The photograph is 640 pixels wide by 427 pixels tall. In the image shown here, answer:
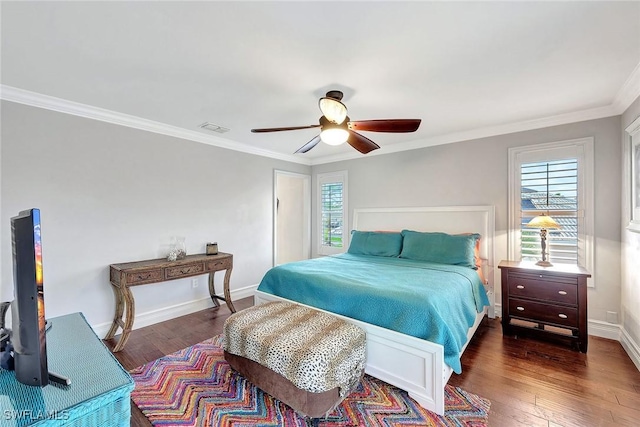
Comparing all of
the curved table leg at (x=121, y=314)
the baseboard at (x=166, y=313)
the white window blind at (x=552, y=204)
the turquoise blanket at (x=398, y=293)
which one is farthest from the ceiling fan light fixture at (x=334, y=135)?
the baseboard at (x=166, y=313)

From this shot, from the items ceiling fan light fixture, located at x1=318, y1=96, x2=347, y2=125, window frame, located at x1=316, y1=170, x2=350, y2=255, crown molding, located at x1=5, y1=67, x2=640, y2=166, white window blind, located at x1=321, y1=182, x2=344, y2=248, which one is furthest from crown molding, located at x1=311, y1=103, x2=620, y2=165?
ceiling fan light fixture, located at x1=318, y1=96, x2=347, y2=125

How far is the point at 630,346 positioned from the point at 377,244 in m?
2.55

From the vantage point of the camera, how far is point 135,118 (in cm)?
321

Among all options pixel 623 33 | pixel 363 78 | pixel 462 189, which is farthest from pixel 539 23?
pixel 462 189

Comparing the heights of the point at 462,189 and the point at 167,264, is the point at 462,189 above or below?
above

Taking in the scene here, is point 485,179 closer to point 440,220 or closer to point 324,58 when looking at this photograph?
point 440,220

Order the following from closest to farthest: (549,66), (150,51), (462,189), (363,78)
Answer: (150,51), (549,66), (363,78), (462,189)

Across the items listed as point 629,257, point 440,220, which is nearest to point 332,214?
point 440,220

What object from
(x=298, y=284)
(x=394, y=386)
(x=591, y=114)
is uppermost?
(x=591, y=114)

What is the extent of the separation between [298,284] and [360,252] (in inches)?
56.2

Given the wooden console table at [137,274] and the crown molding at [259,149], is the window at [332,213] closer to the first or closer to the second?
the crown molding at [259,149]

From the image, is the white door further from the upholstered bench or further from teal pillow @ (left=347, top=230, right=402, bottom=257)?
the upholstered bench

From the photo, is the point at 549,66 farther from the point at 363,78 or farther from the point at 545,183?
the point at 545,183

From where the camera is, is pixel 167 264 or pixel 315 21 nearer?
pixel 315 21
